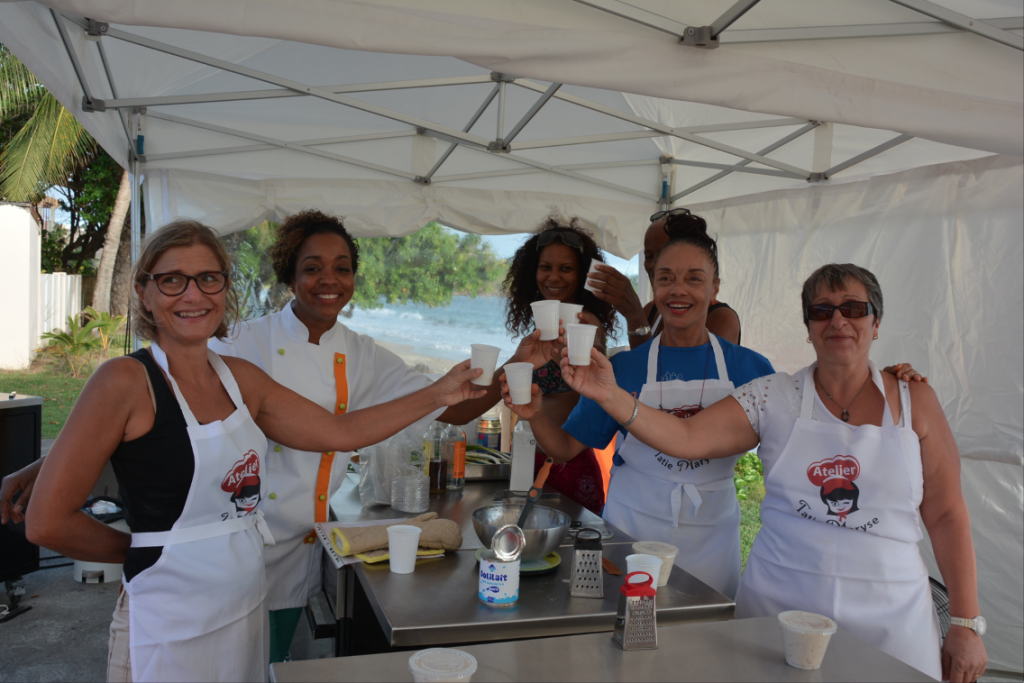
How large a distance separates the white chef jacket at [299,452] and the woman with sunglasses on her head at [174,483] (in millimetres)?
466

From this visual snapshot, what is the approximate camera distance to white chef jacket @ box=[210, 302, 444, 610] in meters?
2.59

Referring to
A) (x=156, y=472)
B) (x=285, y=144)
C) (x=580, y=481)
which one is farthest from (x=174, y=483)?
(x=285, y=144)

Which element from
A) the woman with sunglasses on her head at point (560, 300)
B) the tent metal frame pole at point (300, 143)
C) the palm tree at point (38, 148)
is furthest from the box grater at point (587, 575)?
the palm tree at point (38, 148)

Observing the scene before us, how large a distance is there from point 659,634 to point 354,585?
1.04m

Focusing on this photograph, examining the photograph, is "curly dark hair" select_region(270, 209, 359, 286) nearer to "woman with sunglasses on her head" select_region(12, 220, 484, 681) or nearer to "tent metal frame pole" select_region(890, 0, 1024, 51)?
"woman with sunglasses on her head" select_region(12, 220, 484, 681)

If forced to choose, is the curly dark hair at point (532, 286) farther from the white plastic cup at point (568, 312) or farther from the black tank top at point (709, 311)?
the white plastic cup at point (568, 312)

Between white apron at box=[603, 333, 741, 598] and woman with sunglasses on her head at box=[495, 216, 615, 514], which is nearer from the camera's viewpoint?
white apron at box=[603, 333, 741, 598]

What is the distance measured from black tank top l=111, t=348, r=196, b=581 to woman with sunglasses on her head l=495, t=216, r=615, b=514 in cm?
153

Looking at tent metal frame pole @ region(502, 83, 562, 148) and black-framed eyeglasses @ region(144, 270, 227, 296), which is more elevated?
tent metal frame pole @ region(502, 83, 562, 148)

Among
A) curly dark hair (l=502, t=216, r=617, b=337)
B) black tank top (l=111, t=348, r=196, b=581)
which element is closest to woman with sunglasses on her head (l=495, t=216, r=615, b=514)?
curly dark hair (l=502, t=216, r=617, b=337)

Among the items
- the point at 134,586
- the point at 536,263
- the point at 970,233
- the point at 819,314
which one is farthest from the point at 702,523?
the point at 970,233

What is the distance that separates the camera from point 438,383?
7.94 ft

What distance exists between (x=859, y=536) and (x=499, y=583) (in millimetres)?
1135

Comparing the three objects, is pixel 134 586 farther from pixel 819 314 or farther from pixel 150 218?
A: pixel 150 218
